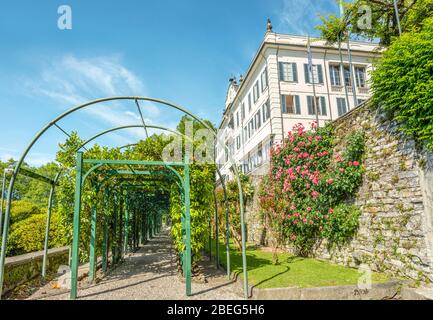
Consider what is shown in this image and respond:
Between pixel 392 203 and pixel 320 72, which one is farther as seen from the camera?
pixel 320 72

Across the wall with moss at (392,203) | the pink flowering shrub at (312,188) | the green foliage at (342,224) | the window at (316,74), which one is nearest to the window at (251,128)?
Result: the window at (316,74)

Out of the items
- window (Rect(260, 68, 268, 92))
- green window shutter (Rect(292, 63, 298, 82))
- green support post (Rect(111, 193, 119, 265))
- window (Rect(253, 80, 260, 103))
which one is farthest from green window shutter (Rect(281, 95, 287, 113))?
green support post (Rect(111, 193, 119, 265))

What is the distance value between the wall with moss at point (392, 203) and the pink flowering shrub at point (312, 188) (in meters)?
0.30

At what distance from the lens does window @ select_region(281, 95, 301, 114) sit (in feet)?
62.9

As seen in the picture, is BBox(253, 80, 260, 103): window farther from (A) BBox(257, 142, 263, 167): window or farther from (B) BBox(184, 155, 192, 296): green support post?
(B) BBox(184, 155, 192, 296): green support post

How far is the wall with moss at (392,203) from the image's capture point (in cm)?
499

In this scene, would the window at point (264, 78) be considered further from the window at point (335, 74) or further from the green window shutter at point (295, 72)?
the window at point (335, 74)

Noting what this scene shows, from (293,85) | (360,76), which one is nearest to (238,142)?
(293,85)

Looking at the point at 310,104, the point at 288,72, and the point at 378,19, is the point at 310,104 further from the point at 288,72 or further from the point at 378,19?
the point at 378,19

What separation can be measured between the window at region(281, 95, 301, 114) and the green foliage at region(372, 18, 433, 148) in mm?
13513

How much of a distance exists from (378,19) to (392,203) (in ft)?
36.6

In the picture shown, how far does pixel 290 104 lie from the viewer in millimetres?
19422

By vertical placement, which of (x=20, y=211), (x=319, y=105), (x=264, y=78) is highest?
(x=264, y=78)

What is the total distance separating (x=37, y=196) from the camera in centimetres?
3875
